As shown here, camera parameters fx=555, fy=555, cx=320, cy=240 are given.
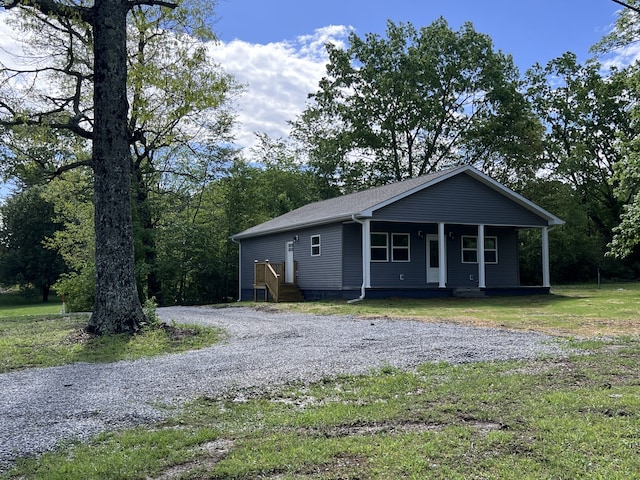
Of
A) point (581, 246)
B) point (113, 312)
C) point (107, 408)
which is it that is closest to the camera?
point (107, 408)

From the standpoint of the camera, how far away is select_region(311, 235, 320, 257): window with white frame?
19780mm

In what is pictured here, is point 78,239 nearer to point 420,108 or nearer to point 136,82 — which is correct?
point 136,82

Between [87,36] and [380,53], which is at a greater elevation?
[380,53]

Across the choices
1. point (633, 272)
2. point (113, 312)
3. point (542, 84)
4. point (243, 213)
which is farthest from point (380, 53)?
point (113, 312)

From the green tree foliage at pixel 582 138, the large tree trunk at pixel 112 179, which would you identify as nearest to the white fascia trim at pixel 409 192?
the large tree trunk at pixel 112 179

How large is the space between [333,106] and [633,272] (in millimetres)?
20594

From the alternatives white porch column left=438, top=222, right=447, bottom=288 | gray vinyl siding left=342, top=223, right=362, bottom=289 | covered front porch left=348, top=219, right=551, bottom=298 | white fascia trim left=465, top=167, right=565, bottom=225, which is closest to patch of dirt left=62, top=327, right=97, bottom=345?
covered front porch left=348, top=219, right=551, bottom=298

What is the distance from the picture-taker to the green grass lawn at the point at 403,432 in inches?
126

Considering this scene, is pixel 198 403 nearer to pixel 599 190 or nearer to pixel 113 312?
pixel 113 312

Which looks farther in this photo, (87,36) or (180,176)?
(180,176)

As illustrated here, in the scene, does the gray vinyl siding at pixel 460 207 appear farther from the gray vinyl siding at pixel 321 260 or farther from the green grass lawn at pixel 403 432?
the green grass lawn at pixel 403 432

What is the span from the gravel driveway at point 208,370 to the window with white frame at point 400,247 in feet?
29.3

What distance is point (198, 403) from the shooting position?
494 centimetres

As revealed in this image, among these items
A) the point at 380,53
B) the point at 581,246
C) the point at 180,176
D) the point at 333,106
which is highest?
the point at 380,53
